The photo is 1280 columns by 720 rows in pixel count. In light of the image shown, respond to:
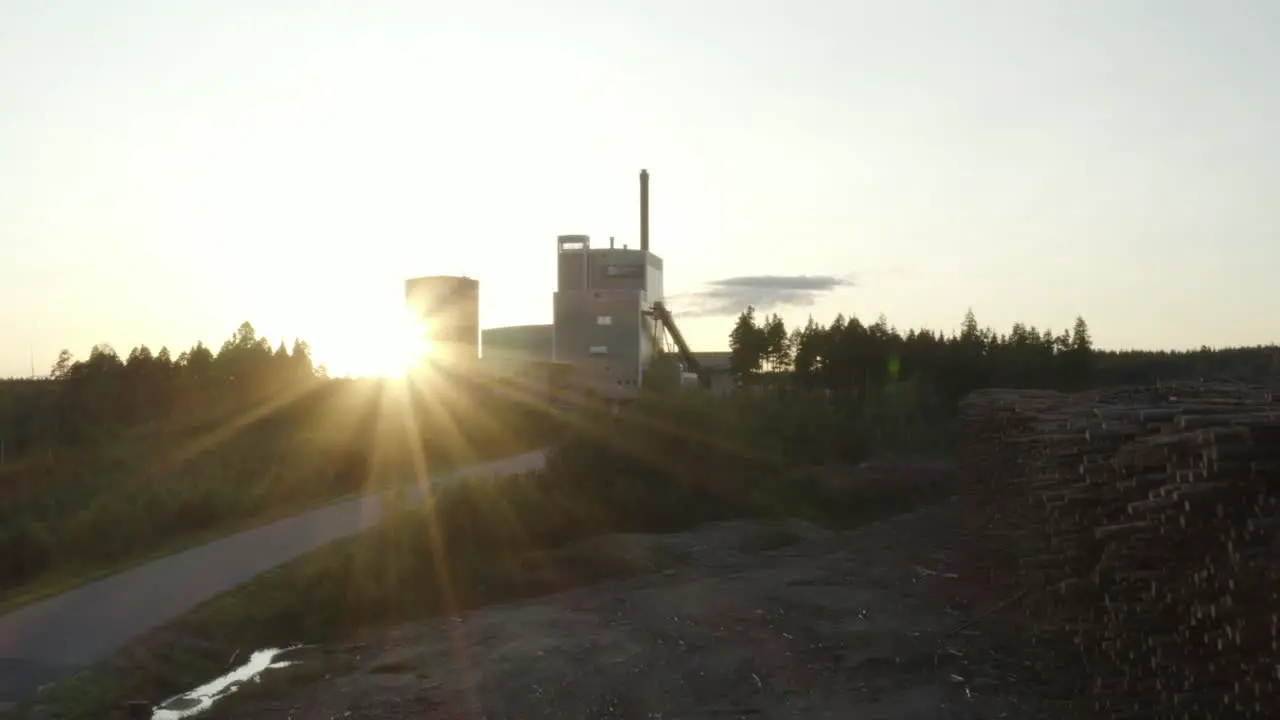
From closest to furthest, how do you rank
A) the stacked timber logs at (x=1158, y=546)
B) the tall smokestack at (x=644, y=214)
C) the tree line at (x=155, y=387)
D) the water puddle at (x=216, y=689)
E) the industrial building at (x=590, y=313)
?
the stacked timber logs at (x=1158, y=546), the water puddle at (x=216, y=689), the tree line at (x=155, y=387), the industrial building at (x=590, y=313), the tall smokestack at (x=644, y=214)

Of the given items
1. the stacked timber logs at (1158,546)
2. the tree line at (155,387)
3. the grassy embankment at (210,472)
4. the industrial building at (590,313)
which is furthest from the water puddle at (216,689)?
the industrial building at (590,313)

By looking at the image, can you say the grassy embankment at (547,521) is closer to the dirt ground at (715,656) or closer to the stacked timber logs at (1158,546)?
the dirt ground at (715,656)

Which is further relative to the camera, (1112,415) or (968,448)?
(968,448)

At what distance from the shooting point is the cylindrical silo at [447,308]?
211 ft

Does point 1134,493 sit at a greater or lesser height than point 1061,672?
greater

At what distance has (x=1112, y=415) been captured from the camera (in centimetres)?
891

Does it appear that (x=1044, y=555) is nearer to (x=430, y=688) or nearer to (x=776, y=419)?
(x=430, y=688)

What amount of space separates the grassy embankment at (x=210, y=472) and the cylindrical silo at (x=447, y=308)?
15282 millimetres

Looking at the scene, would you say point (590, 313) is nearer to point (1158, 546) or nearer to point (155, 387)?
point (155, 387)

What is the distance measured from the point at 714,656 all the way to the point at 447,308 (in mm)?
52478

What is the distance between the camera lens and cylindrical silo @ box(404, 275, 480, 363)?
211 feet

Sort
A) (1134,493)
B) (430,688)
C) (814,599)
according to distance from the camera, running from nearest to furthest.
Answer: (1134,493)
(430,688)
(814,599)

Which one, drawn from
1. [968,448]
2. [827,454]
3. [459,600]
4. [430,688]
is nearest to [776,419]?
[827,454]

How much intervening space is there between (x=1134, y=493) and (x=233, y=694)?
28.5 ft
